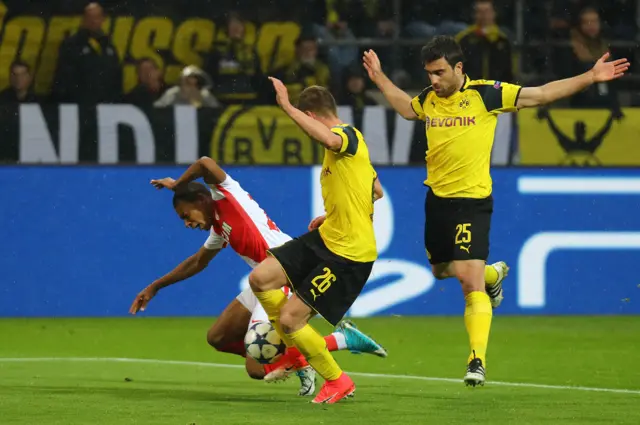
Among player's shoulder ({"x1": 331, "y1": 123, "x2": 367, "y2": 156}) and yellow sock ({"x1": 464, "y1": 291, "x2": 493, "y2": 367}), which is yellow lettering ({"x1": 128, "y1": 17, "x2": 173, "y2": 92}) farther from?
player's shoulder ({"x1": 331, "y1": 123, "x2": 367, "y2": 156})

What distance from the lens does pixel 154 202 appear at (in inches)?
558

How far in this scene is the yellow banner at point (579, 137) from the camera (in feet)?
48.0

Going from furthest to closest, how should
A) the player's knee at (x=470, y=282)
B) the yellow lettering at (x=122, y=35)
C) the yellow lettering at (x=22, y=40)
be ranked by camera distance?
the yellow lettering at (x=122, y=35), the yellow lettering at (x=22, y=40), the player's knee at (x=470, y=282)

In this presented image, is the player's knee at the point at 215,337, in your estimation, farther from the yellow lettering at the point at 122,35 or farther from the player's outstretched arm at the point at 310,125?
the yellow lettering at the point at 122,35

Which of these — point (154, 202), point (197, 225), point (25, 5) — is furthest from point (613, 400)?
point (25, 5)

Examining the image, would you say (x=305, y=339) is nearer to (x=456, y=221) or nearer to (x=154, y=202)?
(x=456, y=221)

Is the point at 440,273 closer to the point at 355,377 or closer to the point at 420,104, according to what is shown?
the point at 420,104

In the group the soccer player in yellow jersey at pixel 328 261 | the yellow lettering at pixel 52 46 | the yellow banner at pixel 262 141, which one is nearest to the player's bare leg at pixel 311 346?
the soccer player in yellow jersey at pixel 328 261

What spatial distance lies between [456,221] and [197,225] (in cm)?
154

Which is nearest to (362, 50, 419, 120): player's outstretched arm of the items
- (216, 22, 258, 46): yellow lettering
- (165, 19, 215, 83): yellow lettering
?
(216, 22, 258, 46): yellow lettering

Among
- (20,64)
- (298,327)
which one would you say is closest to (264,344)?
(298,327)

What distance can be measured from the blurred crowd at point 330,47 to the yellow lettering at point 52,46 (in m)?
0.07

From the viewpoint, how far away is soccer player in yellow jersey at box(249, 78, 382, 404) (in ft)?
26.7

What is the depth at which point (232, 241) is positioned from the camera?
905 centimetres
